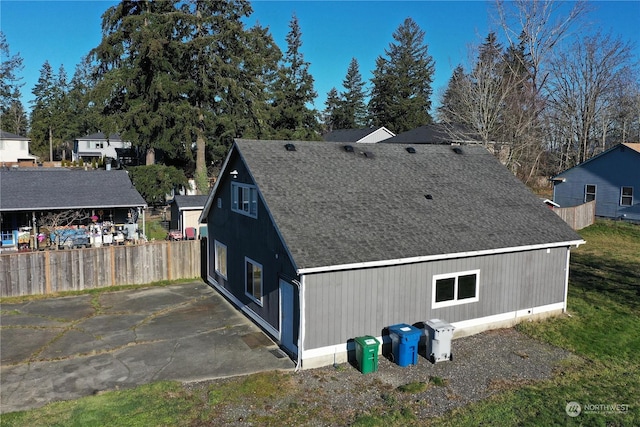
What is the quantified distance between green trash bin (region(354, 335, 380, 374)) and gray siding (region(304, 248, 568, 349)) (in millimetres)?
638

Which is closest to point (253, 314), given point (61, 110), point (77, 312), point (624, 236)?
point (77, 312)

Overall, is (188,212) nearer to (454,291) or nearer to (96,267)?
(96,267)

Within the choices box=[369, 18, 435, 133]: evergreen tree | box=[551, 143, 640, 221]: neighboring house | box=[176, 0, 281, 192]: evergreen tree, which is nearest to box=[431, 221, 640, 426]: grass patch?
box=[551, 143, 640, 221]: neighboring house

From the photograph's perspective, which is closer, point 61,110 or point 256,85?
point 256,85

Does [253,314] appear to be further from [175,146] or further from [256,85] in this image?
[256,85]

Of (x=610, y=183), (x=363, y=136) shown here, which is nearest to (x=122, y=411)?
(x=610, y=183)

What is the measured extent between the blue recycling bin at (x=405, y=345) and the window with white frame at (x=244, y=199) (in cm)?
549

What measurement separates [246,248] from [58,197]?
13801 mm

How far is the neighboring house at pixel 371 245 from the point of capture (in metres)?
11.9

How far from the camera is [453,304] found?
43.7ft

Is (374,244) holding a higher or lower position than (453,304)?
higher

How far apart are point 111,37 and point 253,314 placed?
93.6ft

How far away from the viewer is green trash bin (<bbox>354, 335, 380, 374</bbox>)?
11.3 meters

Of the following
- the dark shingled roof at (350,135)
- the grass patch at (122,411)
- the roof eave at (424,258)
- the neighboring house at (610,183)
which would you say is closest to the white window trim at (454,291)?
the roof eave at (424,258)
